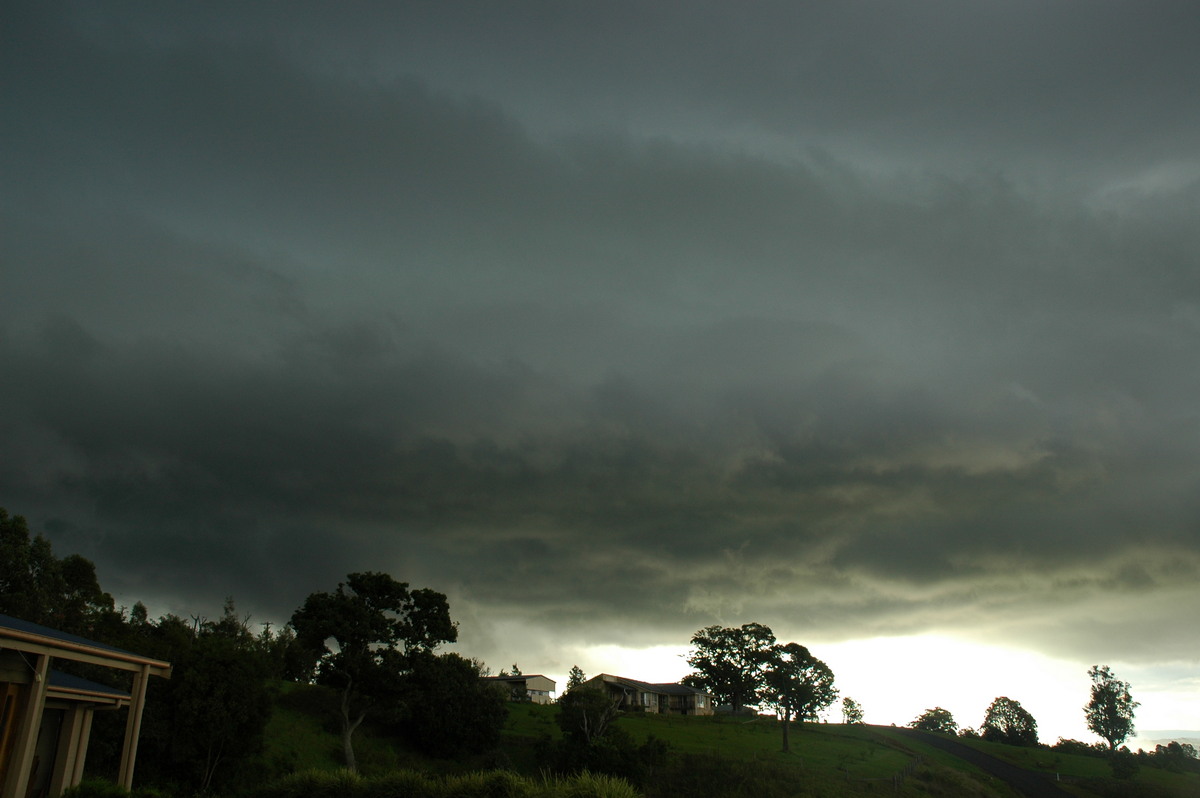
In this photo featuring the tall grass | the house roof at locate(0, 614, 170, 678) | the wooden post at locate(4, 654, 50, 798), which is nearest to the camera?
the tall grass

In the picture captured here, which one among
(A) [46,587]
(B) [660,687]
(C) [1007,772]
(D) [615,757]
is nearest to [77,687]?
(A) [46,587]

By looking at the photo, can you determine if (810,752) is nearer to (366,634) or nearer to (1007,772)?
A: (1007,772)

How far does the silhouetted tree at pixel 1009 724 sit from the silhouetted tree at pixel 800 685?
6780cm

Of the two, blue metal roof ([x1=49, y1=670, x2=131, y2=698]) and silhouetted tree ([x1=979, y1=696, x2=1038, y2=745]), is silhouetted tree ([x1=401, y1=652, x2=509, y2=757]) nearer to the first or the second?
blue metal roof ([x1=49, y1=670, x2=131, y2=698])

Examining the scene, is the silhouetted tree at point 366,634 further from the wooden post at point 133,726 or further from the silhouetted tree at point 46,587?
the wooden post at point 133,726

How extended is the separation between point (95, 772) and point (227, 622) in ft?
145

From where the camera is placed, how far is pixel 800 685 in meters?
77.3

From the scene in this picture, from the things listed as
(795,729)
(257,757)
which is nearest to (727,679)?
(795,729)

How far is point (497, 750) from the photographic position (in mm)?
60219

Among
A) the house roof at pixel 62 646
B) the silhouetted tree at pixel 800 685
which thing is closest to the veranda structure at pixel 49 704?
the house roof at pixel 62 646

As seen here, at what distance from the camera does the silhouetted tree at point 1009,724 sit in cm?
12898

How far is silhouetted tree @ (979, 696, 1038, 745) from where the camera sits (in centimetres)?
12898

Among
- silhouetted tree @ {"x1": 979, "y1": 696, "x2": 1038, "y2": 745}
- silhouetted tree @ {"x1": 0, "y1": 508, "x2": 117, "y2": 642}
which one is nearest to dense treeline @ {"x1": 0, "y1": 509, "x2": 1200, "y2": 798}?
silhouetted tree @ {"x1": 0, "y1": 508, "x2": 117, "y2": 642}

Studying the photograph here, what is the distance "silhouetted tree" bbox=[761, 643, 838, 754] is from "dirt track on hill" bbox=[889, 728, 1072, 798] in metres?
16.4
